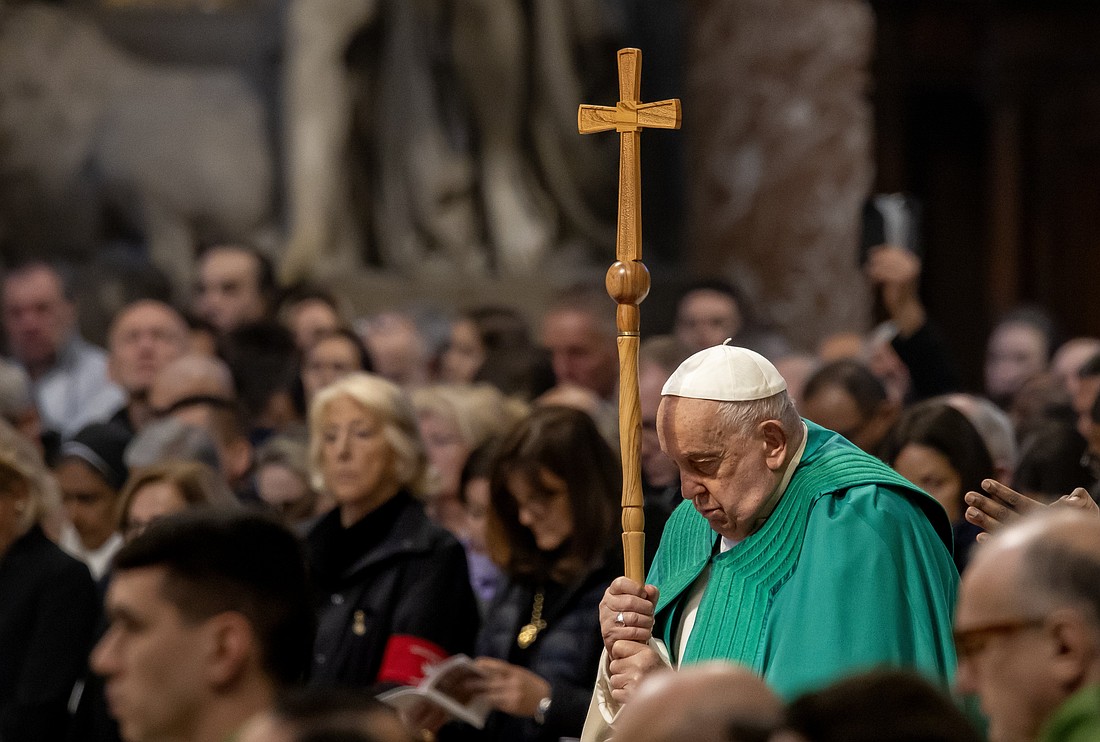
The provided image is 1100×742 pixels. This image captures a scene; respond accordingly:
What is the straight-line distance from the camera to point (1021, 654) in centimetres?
300

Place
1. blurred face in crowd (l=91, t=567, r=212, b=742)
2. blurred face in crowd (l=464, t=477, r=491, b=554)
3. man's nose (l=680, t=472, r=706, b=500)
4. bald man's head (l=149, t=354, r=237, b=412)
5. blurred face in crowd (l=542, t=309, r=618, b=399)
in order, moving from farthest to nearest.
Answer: blurred face in crowd (l=542, t=309, r=618, b=399)
bald man's head (l=149, t=354, r=237, b=412)
blurred face in crowd (l=464, t=477, r=491, b=554)
man's nose (l=680, t=472, r=706, b=500)
blurred face in crowd (l=91, t=567, r=212, b=742)

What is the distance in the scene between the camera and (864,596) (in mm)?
4445

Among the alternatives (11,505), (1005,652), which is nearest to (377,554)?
(11,505)

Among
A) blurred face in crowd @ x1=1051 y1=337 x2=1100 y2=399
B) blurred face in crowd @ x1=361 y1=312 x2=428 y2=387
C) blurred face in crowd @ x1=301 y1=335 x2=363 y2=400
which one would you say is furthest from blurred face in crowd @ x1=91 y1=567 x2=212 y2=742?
blurred face in crowd @ x1=361 y1=312 x2=428 y2=387

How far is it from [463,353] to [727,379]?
→ 5477 millimetres

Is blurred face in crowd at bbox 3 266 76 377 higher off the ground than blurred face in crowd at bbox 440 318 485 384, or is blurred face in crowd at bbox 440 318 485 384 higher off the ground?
blurred face in crowd at bbox 3 266 76 377

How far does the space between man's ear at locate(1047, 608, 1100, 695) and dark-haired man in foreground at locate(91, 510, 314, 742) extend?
138 centimetres

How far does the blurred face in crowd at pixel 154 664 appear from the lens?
11.9 feet

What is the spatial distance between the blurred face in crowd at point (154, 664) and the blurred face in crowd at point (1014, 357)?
6753 millimetres

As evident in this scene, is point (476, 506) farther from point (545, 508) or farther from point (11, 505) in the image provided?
point (11, 505)

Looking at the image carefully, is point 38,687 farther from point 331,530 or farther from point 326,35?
point 326,35

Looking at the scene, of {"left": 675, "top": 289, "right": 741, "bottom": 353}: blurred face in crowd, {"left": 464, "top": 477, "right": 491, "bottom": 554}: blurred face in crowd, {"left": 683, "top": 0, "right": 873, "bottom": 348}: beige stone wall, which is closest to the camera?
{"left": 464, "top": 477, "right": 491, "bottom": 554}: blurred face in crowd

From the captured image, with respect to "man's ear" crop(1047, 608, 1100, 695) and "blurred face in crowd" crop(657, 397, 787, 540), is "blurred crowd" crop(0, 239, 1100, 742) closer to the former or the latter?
"man's ear" crop(1047, 608, 1100, 695)

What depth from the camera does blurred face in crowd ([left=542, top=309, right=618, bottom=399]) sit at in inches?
350
